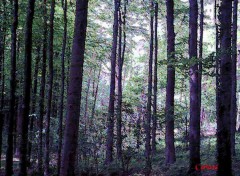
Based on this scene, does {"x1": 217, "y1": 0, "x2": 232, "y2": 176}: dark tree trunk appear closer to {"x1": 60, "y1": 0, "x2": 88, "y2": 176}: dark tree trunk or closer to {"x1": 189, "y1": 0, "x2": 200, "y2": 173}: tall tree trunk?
{"x1": 189, "y1": 0, "x2": 200, "y2": 173}: tall tree trunk

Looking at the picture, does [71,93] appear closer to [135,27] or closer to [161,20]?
[135,27]

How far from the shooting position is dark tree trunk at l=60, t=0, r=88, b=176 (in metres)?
6.00

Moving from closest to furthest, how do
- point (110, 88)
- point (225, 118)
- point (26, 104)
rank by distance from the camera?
point (225, 118), point (26, 104), point (110, 88)

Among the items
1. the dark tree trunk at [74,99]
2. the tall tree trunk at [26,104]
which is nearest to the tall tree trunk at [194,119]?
the tall tree trunk at [26,104]

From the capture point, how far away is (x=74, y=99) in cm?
616

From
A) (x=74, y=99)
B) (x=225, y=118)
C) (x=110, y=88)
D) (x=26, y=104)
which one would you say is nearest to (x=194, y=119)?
(x=225, y=118)

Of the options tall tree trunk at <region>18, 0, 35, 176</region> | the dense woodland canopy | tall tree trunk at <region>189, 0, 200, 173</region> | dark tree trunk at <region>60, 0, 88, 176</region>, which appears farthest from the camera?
tall tree trunk at <region>189, 0, 200, 173</region>

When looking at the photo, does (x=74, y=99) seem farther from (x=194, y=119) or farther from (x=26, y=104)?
(x=194, y=119)

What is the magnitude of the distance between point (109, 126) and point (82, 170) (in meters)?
2.87

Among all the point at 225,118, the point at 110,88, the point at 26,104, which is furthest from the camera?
the point at 110,88

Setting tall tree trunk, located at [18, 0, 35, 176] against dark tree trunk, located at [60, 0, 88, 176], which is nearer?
dark tree trunk, located at [60, 0, 88, 176]

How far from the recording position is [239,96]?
38.4 metres

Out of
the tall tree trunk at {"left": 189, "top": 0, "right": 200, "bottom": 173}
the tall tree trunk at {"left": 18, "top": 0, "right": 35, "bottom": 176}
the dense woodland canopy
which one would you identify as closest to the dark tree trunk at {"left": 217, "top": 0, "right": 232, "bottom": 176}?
the dense woodland canopy

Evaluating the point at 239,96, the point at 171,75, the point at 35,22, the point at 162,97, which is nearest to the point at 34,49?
the point at 35,22
